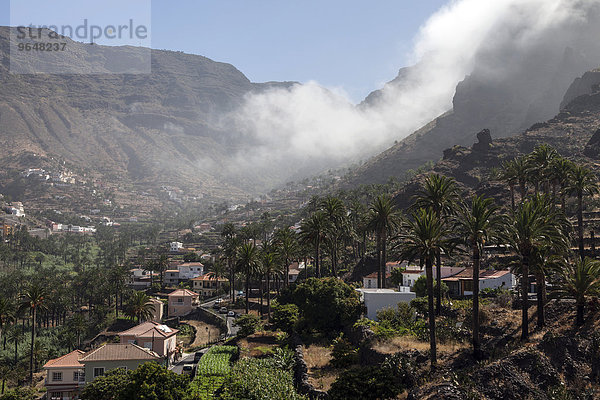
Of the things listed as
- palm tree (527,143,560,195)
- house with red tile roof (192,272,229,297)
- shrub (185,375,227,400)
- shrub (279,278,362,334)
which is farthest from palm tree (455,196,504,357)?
house with red tile roof (192,272,229,297)

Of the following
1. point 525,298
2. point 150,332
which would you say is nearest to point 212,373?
point 150,332

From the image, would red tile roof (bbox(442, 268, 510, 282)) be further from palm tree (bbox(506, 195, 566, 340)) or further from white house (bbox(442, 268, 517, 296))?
palm tree (bbox(506, 195, 566, 340))

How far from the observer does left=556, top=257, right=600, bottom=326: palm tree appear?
116 feet

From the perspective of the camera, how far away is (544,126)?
181500 millimetres

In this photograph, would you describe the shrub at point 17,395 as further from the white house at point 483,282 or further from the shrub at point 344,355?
the white house at point 483,282

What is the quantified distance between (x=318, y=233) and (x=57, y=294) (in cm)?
8654

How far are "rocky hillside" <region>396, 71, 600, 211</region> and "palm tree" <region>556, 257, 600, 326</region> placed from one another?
332 feet

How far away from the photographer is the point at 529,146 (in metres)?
165

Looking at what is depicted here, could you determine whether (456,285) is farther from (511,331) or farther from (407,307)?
(511,331)

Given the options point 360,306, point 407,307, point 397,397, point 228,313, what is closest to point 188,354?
point 228,313

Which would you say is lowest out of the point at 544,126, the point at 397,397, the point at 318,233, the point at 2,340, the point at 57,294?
the point at 2,340

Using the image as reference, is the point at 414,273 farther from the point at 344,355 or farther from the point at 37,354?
the point at 37,354

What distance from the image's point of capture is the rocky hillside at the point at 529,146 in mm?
144425

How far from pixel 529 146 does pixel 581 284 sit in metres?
145
